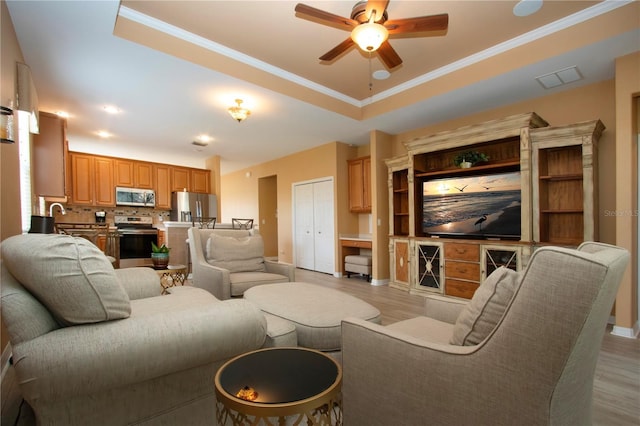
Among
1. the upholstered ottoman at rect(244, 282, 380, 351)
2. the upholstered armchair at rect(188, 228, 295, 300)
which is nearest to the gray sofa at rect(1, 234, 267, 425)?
the upholstered ottoman at rect(244, 282, 380, 351)

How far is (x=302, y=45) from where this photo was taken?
3.24m

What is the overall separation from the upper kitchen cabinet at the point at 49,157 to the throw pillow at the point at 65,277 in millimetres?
3625

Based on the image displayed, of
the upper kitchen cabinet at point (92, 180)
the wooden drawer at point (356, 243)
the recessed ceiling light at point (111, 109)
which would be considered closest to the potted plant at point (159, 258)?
the recessed ceiling light at point (111, 109)

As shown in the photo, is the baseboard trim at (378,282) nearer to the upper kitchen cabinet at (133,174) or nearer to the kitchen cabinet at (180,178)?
the kitchen cabinet at (180,178)

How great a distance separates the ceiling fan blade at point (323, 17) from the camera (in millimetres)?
2191

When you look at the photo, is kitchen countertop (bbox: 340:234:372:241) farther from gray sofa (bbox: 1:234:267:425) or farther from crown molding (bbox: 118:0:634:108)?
gray sofa (bbox: 1:234:267:425)

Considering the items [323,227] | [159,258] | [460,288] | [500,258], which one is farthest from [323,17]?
[323,227]

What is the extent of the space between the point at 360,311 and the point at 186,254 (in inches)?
186

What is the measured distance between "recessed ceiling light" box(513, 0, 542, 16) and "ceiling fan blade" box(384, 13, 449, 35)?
2.88 ft

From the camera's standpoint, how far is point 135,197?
679 cm

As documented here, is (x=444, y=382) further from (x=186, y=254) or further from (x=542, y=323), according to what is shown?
(x=186, y=254)

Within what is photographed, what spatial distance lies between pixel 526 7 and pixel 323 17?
186 centimetres

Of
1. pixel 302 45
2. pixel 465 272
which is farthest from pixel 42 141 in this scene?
pixel 465 272

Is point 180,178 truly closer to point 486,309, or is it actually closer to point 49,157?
point 49,157
